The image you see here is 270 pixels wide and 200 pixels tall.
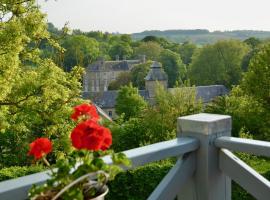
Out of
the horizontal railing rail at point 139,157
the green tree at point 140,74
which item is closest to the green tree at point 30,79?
the horizontal railing rail at point 139,157

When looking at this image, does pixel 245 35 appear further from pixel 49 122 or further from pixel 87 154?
pixel 87 154

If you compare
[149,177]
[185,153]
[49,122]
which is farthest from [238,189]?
[185,153]

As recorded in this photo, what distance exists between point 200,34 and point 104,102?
4321 inches

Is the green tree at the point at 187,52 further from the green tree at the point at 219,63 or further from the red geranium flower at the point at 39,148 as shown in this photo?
the red geranium flower at the point at 39,148

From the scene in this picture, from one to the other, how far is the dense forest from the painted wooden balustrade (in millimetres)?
643

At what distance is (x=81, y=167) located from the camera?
1.25 m

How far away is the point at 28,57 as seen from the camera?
10883 millimetres

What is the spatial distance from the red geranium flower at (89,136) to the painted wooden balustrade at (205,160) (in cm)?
60

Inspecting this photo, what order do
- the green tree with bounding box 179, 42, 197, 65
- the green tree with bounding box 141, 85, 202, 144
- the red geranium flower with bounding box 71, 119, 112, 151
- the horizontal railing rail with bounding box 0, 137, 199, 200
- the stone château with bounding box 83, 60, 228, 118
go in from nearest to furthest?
the red geranium flower with bounding box 71, 119, 112, 151 < the horizontal railing rail with bounding box 0, 137, 199, 200 < the green tree with bounding box 141, 85, 202, 144 < the stone château with bounding box 83, 60, 228, 118 < the green tree with bounding box 179, 42, 197, 65

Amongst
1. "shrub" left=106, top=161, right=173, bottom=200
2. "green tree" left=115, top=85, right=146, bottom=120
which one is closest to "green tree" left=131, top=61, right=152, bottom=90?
"green tree" left=115, top=85, right=146, bottom=120

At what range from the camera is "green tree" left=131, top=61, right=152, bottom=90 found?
56.8 metres

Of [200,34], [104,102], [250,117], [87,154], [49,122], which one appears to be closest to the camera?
[87,154]

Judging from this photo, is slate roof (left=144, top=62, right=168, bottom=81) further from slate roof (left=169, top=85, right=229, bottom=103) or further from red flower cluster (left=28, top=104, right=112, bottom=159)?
red flower cluster (left=28, top=104, right=112, bottom=159)

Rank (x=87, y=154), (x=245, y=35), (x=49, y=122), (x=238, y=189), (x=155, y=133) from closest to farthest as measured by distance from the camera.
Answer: (x=87, y=154), (x=238, y=189), (x=49, y=122), (x=155, y=133), (x=245, y=35)
